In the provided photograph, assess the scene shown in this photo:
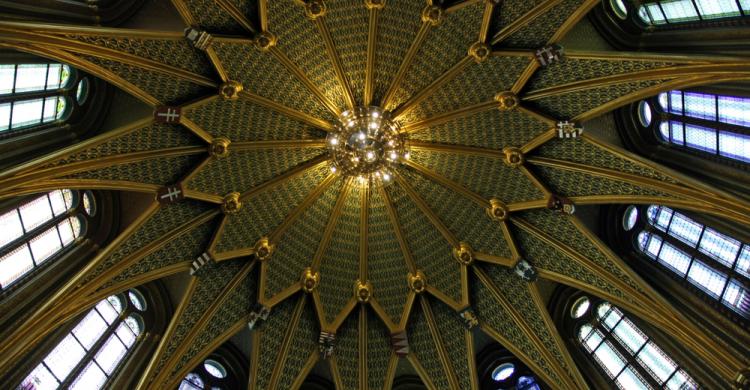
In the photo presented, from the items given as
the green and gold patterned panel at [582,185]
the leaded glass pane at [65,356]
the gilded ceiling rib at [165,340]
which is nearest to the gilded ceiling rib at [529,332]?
the green and gold patterned panel at [582,185]

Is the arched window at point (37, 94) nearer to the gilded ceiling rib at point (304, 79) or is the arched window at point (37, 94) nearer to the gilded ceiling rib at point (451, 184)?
the gilded ceiling rib at point (304, 79)

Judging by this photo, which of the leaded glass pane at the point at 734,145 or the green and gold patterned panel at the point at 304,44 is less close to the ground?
the green and gold patterned panel at the point at 304,44

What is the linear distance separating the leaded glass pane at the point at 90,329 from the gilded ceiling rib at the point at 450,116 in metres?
11.0

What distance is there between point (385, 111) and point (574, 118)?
6158mm

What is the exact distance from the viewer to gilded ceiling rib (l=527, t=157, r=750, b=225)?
1552 cm

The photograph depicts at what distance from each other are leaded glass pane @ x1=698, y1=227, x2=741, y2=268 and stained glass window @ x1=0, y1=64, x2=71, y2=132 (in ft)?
57.4

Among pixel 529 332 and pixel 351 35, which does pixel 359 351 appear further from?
pixel 351 35

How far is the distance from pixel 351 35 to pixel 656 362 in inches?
513

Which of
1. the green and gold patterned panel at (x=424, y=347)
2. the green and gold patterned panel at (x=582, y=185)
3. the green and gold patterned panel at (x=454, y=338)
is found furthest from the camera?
the green and gold patterned panel at (x=424, y=347)

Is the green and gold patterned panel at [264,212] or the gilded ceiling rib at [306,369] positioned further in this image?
the gilded ceiling rib at [306,369]

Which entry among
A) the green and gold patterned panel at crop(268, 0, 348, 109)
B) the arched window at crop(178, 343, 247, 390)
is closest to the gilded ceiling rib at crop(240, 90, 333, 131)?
the green and gold patterned panel at crop(268, 0, 348, 109)

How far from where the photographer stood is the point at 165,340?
18797mm

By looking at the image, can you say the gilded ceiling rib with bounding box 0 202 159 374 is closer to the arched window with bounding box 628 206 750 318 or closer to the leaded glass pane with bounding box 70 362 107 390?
the leaded glass pane with bounding box 70 362 107 390

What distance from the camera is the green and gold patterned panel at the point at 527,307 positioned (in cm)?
1939
